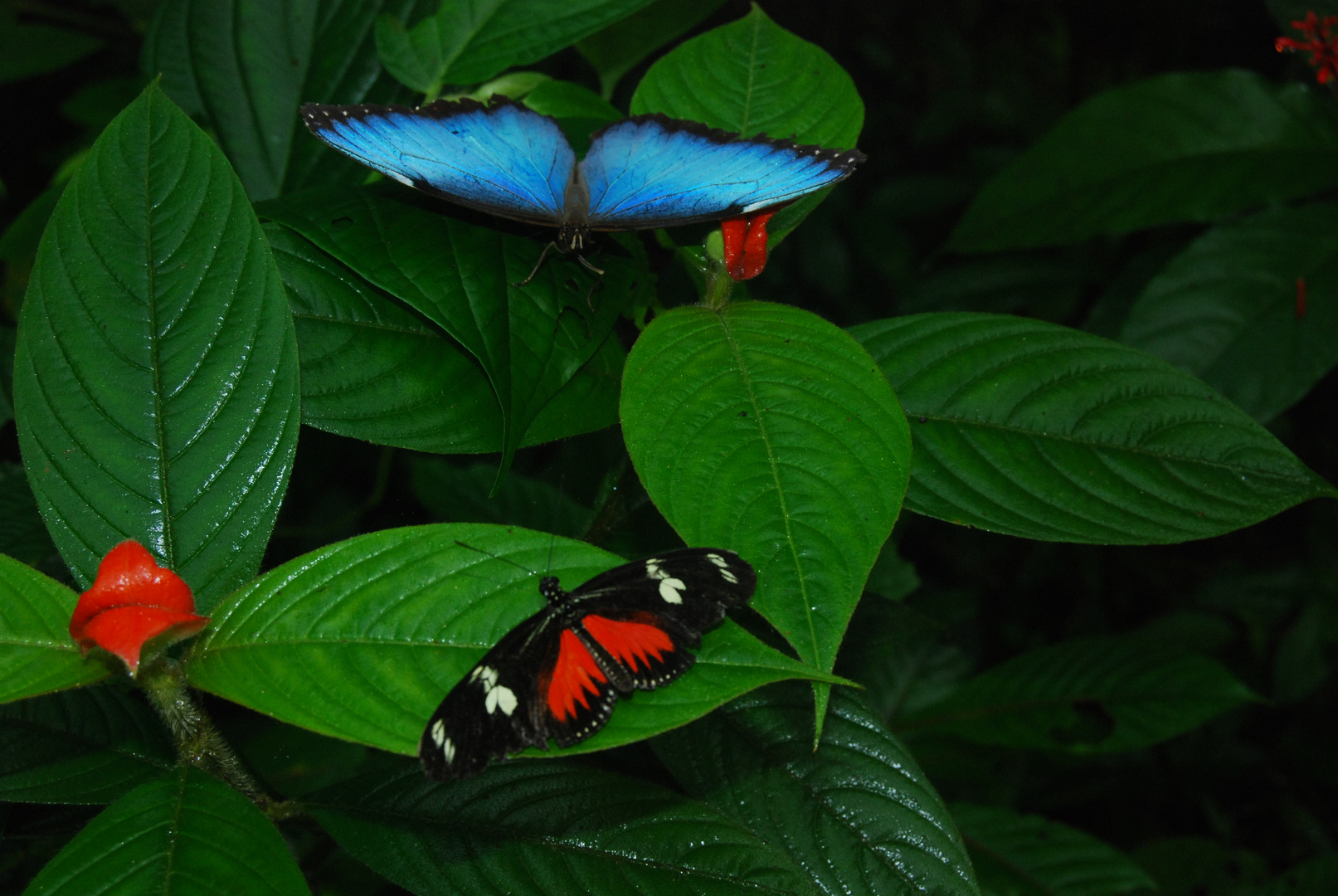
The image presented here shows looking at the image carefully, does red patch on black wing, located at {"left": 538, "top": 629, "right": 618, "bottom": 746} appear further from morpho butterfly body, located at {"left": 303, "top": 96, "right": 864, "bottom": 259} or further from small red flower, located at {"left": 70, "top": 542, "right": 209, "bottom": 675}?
morpho butterfly body, located at {"left": 303, "top": 96, "right": 864, "bottom": 259}

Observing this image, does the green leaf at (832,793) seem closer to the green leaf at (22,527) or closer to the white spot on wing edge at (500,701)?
the white spot on wing edge at (500,701)

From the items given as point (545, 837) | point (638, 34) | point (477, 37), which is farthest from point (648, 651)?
point (638, 34)

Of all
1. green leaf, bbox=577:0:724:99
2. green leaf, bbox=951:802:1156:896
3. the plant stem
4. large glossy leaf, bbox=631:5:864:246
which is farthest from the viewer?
green leaf, bbox=951:802:1156:896

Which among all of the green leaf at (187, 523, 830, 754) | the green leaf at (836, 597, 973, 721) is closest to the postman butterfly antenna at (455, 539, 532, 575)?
the green leaf at (187, 523, 830, 754)

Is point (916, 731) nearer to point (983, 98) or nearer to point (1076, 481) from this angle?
point (1076, 481)

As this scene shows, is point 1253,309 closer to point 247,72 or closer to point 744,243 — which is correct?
point 744,243
